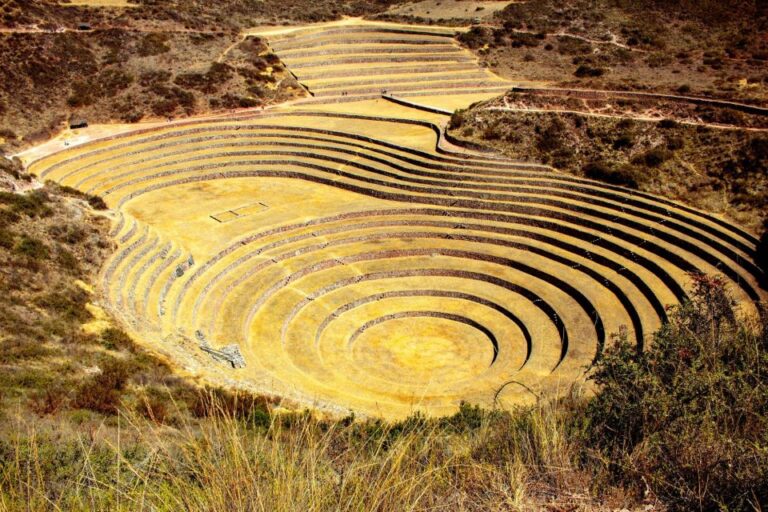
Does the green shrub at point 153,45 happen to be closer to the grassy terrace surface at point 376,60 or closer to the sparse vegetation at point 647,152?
the grassy terrace surface at point 376,60

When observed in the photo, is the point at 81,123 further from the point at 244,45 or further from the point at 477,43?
the point at 477,43

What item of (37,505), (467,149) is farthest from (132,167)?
(37,505)

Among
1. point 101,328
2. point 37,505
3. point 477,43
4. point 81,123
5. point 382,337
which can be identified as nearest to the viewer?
point 37,505

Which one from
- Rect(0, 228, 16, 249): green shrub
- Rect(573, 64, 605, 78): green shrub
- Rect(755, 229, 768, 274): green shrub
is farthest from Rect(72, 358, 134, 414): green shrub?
Rect(573, 64, 605, 78): green shrub

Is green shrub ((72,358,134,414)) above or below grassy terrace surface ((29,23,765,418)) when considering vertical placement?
below

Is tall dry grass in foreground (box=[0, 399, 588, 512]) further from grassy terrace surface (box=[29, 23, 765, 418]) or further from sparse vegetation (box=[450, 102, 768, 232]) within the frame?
sparse vegetation (box=[450, 102, 768, 232])

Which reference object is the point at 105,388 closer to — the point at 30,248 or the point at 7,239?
the point at 30,248
